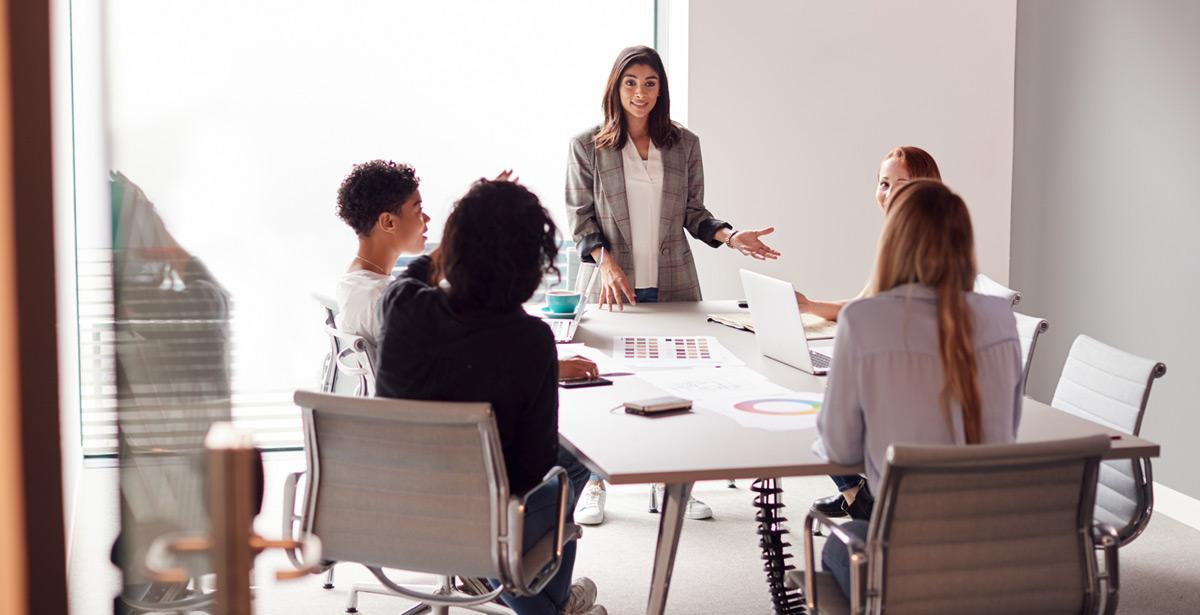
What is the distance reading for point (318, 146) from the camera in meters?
4.69

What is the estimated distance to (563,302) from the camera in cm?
361

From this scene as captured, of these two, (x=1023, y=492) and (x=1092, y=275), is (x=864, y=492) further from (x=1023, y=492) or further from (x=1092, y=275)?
(x=1092, y=275)

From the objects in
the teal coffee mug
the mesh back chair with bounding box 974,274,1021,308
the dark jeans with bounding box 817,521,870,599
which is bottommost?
the dark jeans with bounding box 817,521,870,599

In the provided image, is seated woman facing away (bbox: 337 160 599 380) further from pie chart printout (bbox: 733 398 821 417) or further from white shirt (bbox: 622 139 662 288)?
white shirt (bbox: 622 139 662 288)

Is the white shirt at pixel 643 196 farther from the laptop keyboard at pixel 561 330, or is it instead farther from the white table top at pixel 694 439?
the white table top at pixel 694 439

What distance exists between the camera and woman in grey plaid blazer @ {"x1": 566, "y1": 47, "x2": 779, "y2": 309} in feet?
13.0

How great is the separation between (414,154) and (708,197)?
122cm

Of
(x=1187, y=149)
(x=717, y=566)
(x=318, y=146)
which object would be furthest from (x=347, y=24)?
(x=1187, y=149)

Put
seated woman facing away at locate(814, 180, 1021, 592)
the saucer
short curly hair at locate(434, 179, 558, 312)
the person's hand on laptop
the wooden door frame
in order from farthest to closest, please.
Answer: the saucer → the person's hand on laptop → short curly hair at locate(434, 179, 558, 312) → seated woman facing away at locate(814, 180, 1021, 592) → the wooden door frame

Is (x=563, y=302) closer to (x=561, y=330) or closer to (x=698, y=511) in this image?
(x=561, y=330)

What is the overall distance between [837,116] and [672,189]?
125 cm

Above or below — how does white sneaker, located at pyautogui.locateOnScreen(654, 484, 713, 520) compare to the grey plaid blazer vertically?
below

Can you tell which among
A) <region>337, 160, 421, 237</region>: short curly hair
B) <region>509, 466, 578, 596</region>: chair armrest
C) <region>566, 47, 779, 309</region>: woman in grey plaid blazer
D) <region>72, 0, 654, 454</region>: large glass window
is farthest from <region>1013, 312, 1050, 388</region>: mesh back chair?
<region>72, 0, 654, 454</region>: large glass window

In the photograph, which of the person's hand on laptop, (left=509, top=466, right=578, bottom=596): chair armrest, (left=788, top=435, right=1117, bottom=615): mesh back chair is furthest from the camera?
the person's hand on laptop
